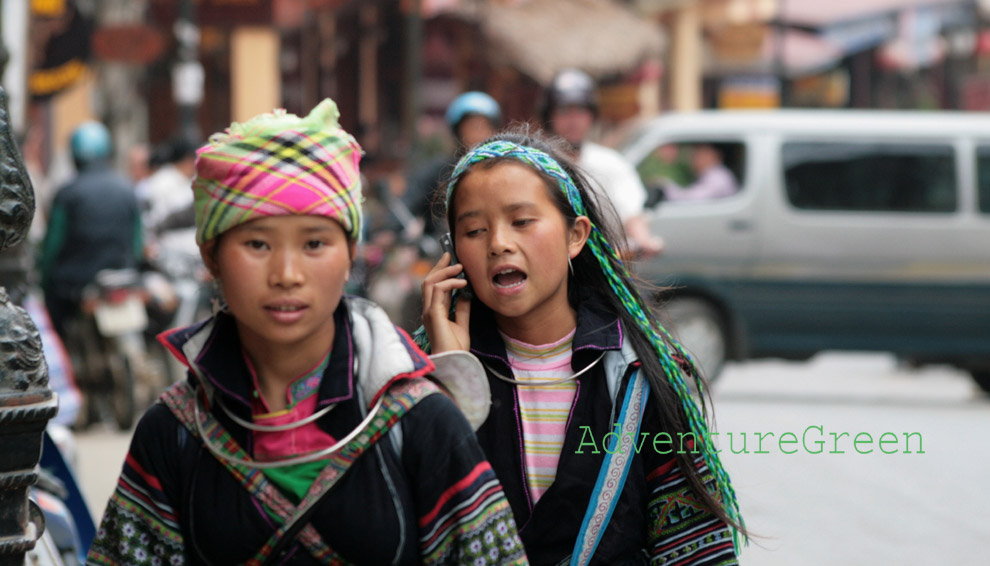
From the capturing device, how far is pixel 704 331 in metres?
10.6

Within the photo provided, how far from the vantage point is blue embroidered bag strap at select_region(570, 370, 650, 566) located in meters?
2.61

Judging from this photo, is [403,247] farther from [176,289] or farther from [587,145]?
[587,145]

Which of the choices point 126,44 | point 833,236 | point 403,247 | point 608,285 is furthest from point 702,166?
point 608,285

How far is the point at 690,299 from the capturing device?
1069 centimetres

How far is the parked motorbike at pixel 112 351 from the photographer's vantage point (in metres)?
8.47

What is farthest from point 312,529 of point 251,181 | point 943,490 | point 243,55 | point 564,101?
point 243,55

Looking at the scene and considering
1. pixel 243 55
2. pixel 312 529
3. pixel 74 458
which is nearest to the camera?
pixel 312 529

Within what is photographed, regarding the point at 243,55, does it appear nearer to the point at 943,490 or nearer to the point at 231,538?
the point at 943,490

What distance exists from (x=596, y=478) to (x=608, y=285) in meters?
0.45

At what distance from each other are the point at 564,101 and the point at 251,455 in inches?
173

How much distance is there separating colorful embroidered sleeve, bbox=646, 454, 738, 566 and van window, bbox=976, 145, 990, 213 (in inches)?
342

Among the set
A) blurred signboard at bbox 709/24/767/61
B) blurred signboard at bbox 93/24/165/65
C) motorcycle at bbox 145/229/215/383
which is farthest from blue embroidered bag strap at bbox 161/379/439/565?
blurred signboard at bbox 709/24/767/61

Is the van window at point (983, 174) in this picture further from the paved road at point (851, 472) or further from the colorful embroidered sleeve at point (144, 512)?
the colorful embroidered sleeve at point (144, 512)

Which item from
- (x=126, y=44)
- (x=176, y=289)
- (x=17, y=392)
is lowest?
(x=176, y=289)
